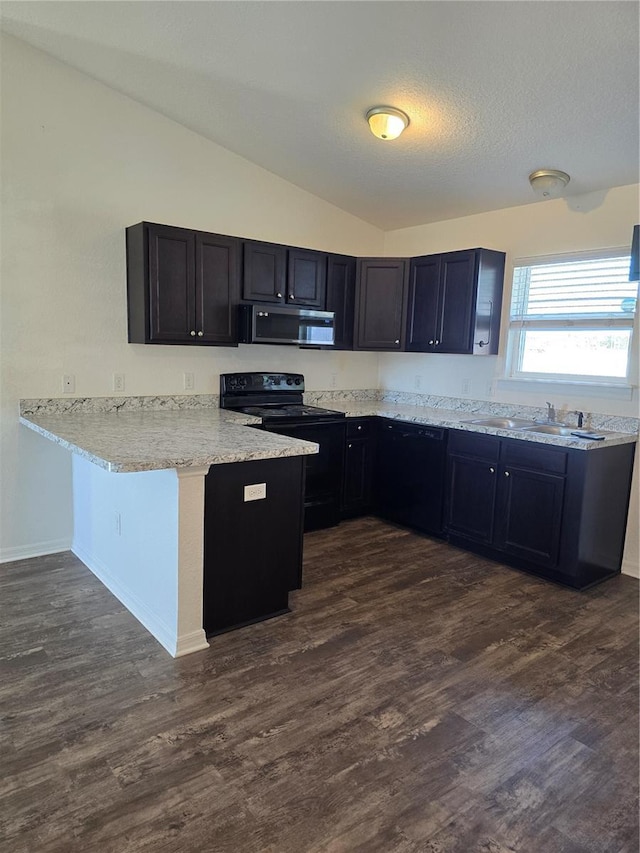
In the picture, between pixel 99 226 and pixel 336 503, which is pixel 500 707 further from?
pixel 99 226

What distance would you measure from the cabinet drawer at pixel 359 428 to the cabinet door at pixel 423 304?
2.49 feet

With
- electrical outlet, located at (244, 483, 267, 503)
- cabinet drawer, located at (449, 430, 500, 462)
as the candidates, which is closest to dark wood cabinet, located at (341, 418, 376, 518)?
cabinet drawer, located at (449, 430, 500, 462)

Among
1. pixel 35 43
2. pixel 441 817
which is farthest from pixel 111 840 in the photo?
pixel 35 43

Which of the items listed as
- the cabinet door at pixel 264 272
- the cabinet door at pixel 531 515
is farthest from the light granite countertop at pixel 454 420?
the cabinet door at pixel 264 272

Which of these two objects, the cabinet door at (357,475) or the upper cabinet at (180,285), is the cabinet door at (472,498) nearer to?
the cabinet door at (357,475)

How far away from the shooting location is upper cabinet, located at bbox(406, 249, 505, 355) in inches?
163

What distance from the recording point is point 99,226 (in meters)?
3.61

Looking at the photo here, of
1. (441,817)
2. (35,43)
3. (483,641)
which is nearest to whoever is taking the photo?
(441,817)

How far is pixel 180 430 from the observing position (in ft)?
10.2

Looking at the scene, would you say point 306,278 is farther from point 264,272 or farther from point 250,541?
point 250,541

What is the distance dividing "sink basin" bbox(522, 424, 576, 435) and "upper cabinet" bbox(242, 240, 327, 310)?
1.89 m

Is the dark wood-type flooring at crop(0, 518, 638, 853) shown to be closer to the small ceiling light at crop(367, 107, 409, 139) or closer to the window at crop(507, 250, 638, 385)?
the window at crop(507, 250, 638, 385)

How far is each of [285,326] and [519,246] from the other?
1.88 metres

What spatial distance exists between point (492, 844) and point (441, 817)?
0.16 metres
